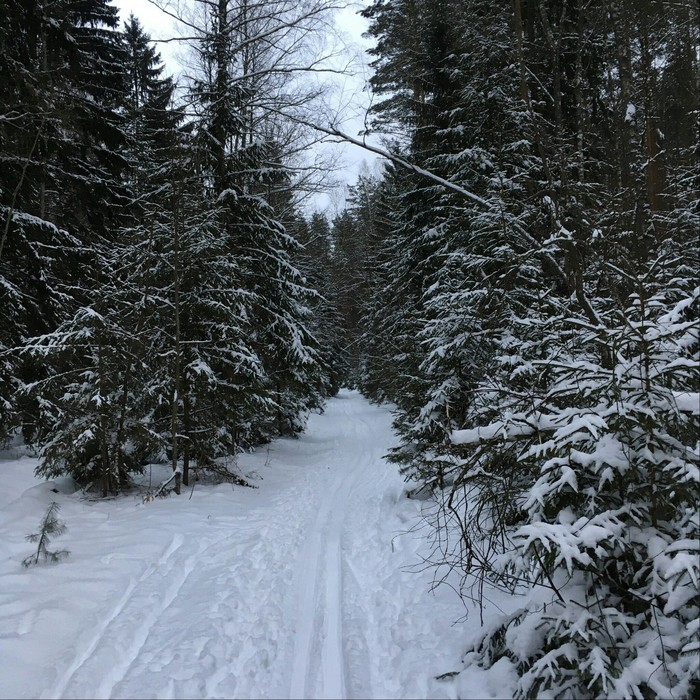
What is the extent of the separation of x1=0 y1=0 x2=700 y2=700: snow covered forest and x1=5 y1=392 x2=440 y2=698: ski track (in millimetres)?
38

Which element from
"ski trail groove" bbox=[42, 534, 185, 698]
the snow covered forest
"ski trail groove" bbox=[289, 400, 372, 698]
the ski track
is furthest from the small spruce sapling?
"ski trail groove" bbox=[289, 400, 372, 698]

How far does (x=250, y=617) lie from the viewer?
4.27m

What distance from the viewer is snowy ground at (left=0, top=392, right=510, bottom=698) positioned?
3301mm

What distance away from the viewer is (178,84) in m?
11.5

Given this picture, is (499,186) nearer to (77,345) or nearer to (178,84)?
(77,345)

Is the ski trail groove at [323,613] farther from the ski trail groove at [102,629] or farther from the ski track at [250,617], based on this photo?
the ski trail groove at [102,629]

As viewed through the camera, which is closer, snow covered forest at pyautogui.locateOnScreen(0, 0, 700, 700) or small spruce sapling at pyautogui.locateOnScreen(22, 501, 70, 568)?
snow covered forest at pyautogui.locateOnScreen(0, 0, 700, 700)

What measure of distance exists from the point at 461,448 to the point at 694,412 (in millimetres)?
1595

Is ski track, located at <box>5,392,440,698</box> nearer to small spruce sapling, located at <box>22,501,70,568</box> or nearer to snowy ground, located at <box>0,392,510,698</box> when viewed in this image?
snowy ground, located at <box>0,392,510,698</box>

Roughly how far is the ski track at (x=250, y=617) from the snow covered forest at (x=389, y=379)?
0.13 ft

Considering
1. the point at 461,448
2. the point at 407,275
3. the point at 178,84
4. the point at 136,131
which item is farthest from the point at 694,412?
the point at 136,131

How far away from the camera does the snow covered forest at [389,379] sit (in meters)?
2.94

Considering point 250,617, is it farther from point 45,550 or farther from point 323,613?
point 45,550

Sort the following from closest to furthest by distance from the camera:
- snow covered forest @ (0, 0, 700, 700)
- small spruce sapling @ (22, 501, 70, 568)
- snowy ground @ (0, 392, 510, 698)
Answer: snow covered forest @ (0, 0, 700, 700) < snowy ground @ (0, 392, 510, 698) < small spruce sapling @ (22, 501, 70, 568)
